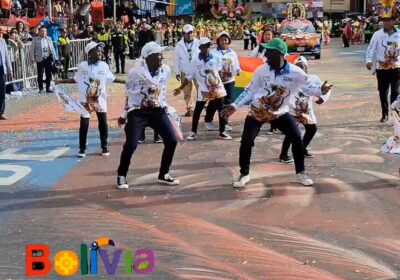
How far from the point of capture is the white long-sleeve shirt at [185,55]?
11586 mm

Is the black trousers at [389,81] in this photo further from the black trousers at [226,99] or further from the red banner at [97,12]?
the red banner at [97,12]

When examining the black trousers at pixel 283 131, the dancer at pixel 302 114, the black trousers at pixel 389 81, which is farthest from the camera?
the black trousers at pixel 389 81

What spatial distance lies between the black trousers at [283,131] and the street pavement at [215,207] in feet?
0.92

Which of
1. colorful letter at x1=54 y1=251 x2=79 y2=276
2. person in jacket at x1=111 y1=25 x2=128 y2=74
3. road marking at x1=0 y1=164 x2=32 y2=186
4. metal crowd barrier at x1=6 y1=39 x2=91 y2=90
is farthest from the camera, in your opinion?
person in jacket at x1=111 y1=25 x2=128 y2=74

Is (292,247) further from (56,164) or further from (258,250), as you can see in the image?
(56,164)

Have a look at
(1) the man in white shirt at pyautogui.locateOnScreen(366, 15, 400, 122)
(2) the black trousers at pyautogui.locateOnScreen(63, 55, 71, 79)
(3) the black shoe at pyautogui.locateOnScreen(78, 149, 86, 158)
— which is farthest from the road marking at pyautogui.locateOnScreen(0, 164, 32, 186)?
(2) the black trousers at pyautogui.locateOnScreen(63, 55, 71, 79)

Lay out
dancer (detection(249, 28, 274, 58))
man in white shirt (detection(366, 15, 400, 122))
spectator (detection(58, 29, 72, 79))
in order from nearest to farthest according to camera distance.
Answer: man in white shirt (detection(366, 15, 400, 122)) → dancer (detection(249, 28, 274, 58)) → spectator (detection(58, 29, 72, 79))

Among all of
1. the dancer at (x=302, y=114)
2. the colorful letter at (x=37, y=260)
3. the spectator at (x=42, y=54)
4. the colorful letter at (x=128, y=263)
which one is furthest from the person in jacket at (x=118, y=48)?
the colorful letter at (x=128, y=263)

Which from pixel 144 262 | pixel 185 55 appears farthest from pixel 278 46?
pixel 185 55

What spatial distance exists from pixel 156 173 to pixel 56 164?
153cm

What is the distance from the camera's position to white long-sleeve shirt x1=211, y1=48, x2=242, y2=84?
10.1 metres

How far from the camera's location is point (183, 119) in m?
12.0

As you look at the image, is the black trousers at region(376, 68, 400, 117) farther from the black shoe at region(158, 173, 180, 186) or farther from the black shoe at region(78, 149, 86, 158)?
the black shoe at region(78, 149, 86, 158)

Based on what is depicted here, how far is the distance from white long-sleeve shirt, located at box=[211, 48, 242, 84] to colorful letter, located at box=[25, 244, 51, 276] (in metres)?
5.49
